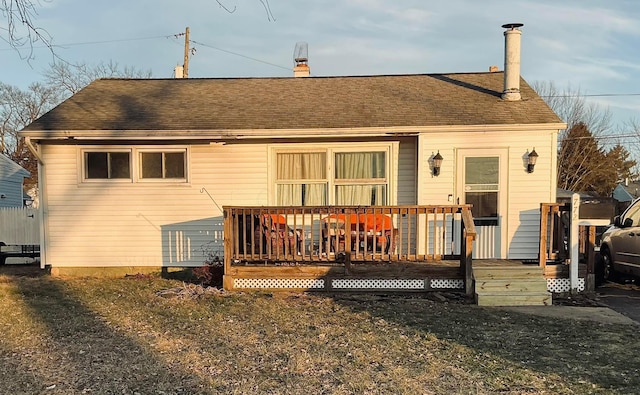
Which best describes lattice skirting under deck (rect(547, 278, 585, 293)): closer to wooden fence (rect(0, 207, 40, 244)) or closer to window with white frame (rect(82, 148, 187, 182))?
window with white frame (rect(82, 148, 187, 182))

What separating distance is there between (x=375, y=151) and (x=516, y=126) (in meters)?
2.53

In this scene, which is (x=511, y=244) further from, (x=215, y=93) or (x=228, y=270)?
(x=215, y=93)

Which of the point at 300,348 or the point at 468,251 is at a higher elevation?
the point at 468,251

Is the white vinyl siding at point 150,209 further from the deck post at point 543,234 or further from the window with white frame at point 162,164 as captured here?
the deck post at point 543,234

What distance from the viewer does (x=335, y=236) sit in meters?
8.20

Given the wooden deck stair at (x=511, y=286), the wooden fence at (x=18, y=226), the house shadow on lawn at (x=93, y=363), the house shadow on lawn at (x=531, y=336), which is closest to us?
the house shadow on lawn at (x=93, y=363)

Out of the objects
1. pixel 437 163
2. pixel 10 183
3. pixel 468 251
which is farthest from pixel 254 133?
pixel 10 183

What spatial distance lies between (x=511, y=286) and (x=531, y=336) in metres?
1.86

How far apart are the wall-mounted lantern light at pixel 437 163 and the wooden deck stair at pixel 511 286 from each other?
2.10 metres

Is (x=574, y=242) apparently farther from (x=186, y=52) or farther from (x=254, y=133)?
(x=186, y=52)

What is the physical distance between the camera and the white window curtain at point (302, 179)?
952 centimetres

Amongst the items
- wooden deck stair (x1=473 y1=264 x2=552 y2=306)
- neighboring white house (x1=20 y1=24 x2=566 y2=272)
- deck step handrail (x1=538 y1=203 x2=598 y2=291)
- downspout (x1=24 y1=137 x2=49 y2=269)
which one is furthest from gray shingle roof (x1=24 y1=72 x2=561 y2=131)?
wooden deck stair (x1=473 y1=264 x2=552 y2=306)

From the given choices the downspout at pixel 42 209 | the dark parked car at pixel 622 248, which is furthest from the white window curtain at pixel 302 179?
the dark parked car at pixel 622 248

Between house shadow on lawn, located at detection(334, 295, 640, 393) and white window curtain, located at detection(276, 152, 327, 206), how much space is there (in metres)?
2.62
